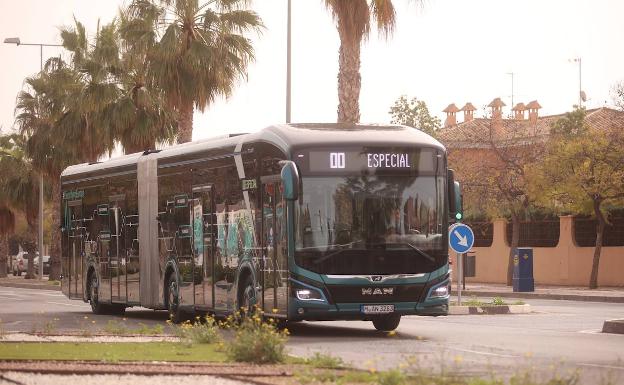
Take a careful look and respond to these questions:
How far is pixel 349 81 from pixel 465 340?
13.8 metres

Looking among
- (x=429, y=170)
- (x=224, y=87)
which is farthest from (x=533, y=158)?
(x=429, y=170)

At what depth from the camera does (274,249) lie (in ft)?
70.1

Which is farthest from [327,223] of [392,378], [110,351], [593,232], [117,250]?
[593,232]

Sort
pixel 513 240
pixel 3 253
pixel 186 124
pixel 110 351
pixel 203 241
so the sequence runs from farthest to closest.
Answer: pixel 3 253 → pixel 513 240 → pixel 186 124 → pixel 203 241 → pixel 110 351

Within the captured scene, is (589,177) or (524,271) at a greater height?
(589,177)

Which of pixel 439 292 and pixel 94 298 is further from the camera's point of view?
pixel 94 298

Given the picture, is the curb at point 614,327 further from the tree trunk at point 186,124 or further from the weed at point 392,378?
the tree trunk at point 186,124

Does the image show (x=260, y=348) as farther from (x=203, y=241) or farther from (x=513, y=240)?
(x=513, y=240)

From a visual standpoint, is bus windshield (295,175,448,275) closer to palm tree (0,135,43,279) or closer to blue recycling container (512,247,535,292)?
blue recycling container (512,247,535,292)

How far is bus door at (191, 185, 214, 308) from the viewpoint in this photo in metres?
24.4

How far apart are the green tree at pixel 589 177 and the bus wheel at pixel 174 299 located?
21.8 metres

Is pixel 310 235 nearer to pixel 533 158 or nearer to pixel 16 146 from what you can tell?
pixel 533 158

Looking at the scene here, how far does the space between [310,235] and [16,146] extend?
2300 inches

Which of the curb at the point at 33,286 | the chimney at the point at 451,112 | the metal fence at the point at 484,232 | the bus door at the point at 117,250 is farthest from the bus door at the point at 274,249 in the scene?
the chimney at the point at 451,112
